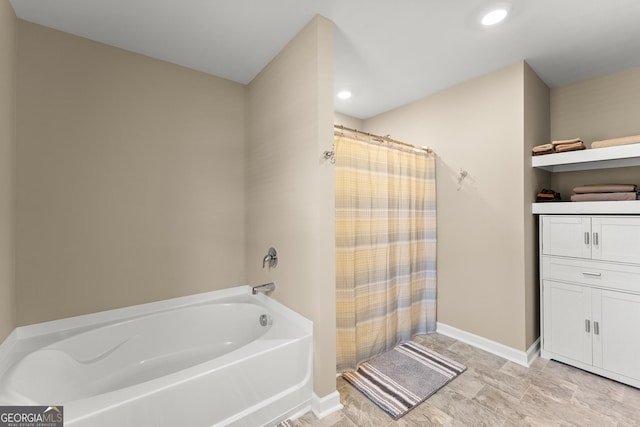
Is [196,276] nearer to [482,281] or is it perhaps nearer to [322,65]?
[322,65]

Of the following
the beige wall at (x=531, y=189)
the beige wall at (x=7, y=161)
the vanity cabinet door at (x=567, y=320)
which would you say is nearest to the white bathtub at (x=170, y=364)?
the beige wall at (x=7, y=161)

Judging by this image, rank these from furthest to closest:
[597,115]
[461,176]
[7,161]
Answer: [461,176]
[597,115]
[7,161]

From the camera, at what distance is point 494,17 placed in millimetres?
1686

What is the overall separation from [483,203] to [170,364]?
294cm

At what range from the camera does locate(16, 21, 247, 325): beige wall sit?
1705 mm

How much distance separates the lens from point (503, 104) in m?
2.26

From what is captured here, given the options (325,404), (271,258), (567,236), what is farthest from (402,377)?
(567,236)

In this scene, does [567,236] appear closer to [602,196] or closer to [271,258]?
[602,196]

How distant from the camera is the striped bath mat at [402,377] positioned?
176cm

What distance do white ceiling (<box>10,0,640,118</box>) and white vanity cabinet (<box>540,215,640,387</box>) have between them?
51.5 inches

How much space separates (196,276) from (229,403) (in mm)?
1190

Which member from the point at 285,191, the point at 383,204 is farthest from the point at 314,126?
the point at 383,204

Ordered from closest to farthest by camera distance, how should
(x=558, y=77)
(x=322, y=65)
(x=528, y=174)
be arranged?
(x=322, y=65)
(x=528, y=174)
(x=558, y=77)

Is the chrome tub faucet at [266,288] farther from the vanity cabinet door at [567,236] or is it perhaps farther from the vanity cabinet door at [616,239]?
the vanity cabinet door at [616,239]
